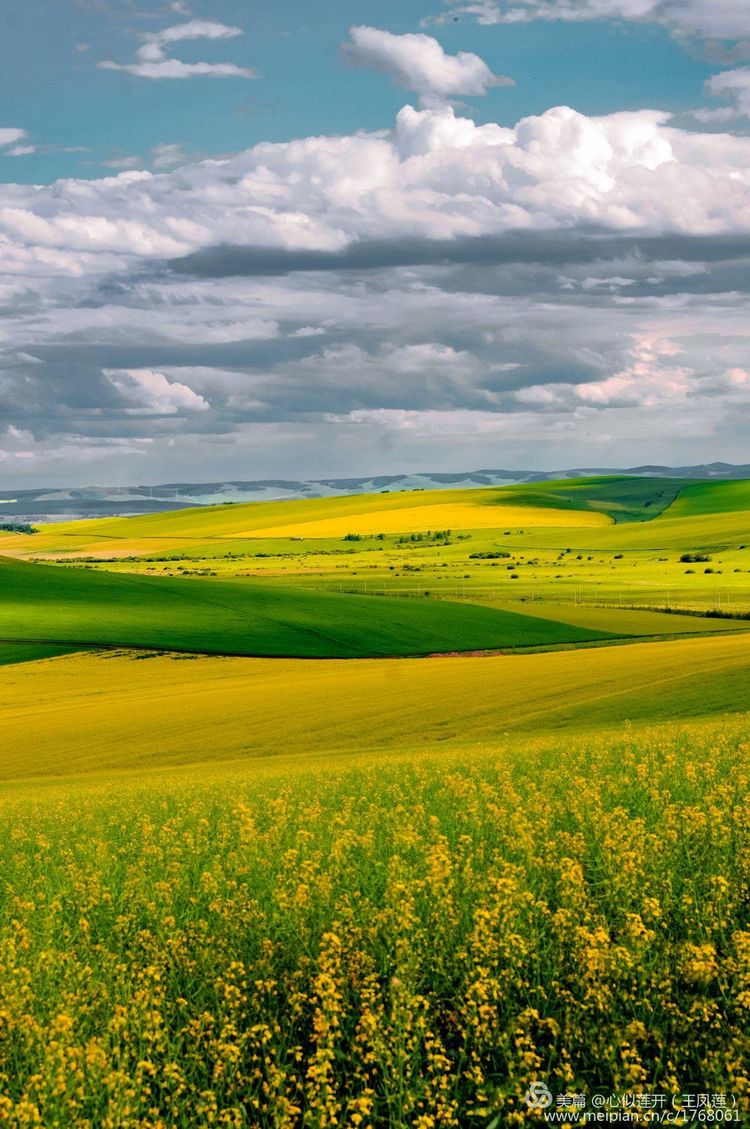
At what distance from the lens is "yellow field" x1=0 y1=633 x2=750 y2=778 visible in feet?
121

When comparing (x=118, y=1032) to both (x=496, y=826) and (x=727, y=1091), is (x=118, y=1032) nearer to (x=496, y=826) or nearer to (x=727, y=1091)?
(x=727, y=1091)

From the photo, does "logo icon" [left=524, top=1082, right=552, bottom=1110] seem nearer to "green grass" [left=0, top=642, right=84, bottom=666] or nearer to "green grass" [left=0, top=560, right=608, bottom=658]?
"green grass" [left=0, top=642, right=84, bottom=666]

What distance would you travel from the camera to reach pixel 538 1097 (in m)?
6.30

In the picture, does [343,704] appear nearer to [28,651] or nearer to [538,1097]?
[28,651]

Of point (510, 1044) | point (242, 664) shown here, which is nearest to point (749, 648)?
point (242, 664)

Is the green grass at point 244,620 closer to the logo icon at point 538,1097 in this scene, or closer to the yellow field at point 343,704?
the yellow field at point 343,704

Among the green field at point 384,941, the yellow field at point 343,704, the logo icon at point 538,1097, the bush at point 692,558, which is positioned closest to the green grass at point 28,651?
the yellow field at point 343,704

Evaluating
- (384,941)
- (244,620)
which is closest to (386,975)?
(384,941)

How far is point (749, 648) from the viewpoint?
5512cm

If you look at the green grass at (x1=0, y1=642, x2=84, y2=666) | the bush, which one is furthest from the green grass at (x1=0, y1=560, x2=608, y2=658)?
the bush

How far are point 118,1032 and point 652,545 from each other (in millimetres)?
178111

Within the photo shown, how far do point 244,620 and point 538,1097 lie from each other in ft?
258

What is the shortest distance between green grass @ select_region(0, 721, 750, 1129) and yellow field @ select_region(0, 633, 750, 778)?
2389 cm

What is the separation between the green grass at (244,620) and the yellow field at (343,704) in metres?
10.5
